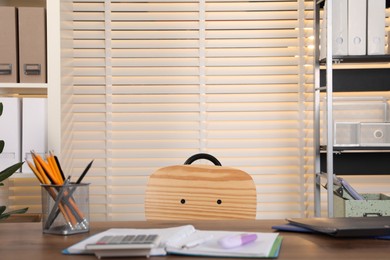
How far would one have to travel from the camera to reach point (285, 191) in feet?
12.6

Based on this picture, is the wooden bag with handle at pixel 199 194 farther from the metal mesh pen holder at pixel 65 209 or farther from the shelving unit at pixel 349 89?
the shelving unit at pixel 349 89

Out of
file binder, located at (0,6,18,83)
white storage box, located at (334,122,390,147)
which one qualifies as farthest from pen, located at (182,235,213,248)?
white storage box, located at (334,122,390,147)

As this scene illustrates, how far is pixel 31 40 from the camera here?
3.05m

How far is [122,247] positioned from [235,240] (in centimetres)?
23

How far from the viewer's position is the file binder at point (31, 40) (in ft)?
9.98

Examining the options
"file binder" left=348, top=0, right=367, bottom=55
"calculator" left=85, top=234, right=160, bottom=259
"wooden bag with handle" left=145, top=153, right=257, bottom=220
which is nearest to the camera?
"calculator" left=85, top=234, right=160, bottom=259

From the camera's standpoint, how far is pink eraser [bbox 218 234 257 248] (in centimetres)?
137

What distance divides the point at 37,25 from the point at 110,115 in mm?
870

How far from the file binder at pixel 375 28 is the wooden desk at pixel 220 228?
1881 mm

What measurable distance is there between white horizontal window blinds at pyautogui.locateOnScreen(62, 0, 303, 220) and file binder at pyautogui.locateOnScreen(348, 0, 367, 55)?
1.34 feet

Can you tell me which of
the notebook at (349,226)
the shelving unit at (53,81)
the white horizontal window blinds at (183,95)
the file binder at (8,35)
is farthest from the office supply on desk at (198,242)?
the white horizontal window blinds at (183,95)

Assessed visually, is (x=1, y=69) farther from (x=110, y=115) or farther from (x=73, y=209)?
(x=73, y=209)

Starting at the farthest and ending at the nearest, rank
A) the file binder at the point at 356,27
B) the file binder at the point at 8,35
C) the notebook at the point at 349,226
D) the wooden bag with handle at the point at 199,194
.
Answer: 1. the file binder at the point at 356,27
2. the file binder at the point at 8,35
3. the wooden bag with handle at the point at 199,194
4. the notebook at the point at 349,226

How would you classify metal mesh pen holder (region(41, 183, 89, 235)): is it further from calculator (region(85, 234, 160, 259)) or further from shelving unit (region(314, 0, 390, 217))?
shelving unit (region(314, 0, 390, 217))
